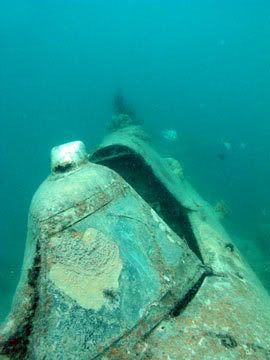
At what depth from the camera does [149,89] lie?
270ft

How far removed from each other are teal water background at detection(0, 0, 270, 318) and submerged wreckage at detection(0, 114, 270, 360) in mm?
9969

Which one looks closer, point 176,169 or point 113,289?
point 113,289

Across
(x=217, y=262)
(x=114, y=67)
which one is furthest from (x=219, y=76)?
(x=217, y=262)

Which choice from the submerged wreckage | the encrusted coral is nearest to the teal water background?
the encrusted coral

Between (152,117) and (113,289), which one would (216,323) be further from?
(152,117)

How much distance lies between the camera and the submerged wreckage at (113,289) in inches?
88.7

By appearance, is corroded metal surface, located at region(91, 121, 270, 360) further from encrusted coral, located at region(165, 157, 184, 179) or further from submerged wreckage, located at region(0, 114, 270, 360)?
encrusted coral, located at region(165, 157, 184, 179)

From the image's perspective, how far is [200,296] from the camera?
2789mm

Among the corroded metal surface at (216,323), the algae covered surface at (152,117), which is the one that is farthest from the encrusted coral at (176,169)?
the corroded metal surface at (216,323)

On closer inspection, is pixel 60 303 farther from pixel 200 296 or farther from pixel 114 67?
pixel 114 67

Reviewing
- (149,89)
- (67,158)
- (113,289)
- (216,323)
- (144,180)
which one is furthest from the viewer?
(149,89)

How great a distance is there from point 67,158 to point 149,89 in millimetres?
81566

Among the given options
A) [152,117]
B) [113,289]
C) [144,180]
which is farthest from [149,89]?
[113,289]

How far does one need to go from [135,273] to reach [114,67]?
342 feet
